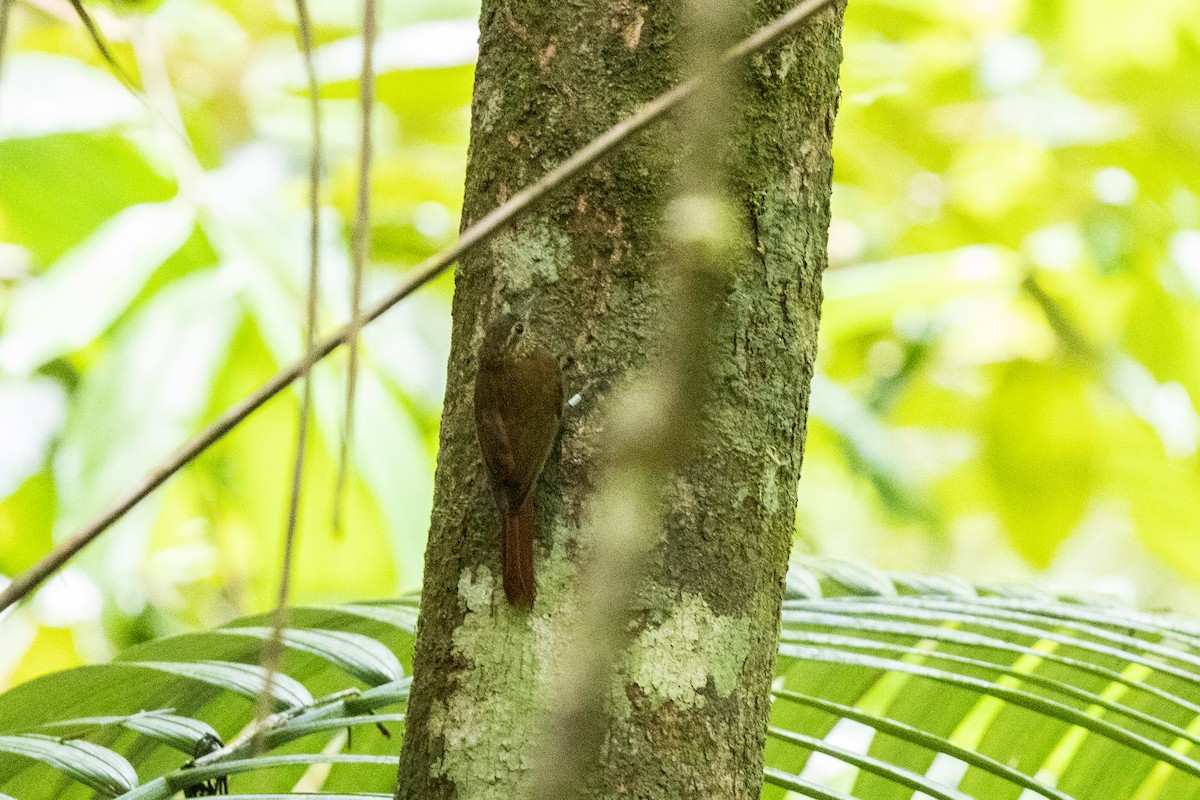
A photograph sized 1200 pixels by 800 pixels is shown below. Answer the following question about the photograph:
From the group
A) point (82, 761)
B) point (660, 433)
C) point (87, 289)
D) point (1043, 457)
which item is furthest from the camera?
point (1043, 457)

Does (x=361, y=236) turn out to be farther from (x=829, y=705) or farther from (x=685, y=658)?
(x=829, y=705)

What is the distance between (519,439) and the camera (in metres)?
0.58

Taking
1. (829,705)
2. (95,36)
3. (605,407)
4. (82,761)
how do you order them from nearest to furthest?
1. (95,36)
2. (605,407)
3. (82,761)
4. (829,705)

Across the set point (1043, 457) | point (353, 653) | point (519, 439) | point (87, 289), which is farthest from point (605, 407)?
point (1043, 457)

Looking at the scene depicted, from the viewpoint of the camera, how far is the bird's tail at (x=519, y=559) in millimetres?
579

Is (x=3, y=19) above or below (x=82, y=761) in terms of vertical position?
above

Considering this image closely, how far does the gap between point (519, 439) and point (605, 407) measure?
49 mm

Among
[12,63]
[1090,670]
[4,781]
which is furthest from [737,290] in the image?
[12,63]

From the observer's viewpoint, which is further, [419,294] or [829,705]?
[419,294]

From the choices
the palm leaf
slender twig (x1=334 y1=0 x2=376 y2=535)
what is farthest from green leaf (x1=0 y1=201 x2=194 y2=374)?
slender twig (x1=334 y1=0 x2=376 y2=535)

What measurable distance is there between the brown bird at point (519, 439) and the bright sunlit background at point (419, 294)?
3.21 feet

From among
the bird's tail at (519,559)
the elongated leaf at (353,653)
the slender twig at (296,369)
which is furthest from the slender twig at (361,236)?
the elongated leaf at (353,653)

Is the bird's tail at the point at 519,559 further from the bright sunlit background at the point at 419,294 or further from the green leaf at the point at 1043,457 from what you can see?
the green leaf at the point at 1043,457

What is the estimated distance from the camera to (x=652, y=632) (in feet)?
1.91
